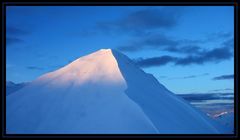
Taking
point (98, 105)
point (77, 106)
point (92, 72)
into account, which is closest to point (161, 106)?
point (98, 105)

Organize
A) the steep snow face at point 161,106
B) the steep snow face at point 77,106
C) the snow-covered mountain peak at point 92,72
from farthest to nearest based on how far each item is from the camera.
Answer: the snow-covered mountain peak at point 92,72
the steep snow face at point 161,106
the steep snow face at point 77,106

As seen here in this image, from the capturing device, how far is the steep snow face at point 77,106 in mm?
5172

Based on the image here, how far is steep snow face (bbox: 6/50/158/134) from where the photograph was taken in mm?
5172

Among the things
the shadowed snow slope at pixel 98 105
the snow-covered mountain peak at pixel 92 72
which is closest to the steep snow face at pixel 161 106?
the shadowed snow slope at pixel 98 105

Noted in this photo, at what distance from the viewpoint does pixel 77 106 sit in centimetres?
590

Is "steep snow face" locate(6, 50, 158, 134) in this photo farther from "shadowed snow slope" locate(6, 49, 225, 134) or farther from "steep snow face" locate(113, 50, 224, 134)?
"steep snow face" locate(113, 50, 224, 134)

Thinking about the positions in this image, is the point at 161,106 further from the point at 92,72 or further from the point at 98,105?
the point at 92,72

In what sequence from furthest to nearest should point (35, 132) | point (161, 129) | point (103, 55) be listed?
1. point (103, 55)
2. point (161, 129)
3. point (35, 132)

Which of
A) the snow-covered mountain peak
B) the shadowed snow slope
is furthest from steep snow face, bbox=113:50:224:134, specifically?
the snow-covered mountain peak

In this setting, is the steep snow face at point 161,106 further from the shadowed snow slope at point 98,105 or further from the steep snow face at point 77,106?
the steep snow face at point 77,106
